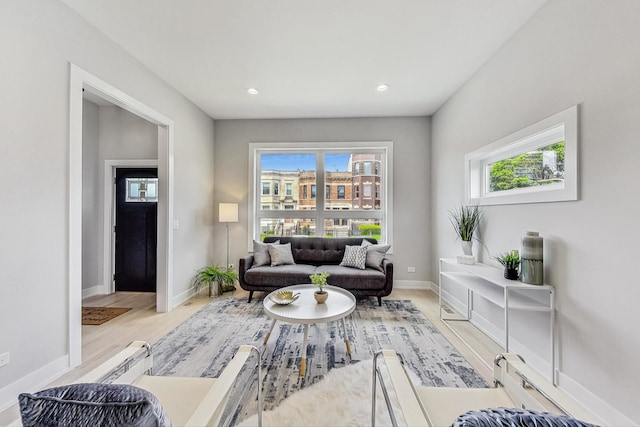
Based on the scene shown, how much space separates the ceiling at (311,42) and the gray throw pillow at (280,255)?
2151 mm

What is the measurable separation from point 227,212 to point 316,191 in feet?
5.00

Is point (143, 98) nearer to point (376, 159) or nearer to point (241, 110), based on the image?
point (241, 110)

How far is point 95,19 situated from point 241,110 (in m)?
2.07

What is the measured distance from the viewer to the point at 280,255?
3881 mm

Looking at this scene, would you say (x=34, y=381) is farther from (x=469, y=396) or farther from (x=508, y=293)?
(x=508, y=293)

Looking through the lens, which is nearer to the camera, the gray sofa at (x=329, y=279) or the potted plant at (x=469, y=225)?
the potted plant at (x=469, y=225)

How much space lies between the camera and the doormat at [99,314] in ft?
9.93

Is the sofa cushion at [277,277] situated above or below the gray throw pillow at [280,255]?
below

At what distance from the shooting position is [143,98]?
296 cm

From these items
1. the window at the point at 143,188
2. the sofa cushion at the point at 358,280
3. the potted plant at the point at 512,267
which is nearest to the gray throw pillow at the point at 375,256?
the sofa cushion at the point at 358,280

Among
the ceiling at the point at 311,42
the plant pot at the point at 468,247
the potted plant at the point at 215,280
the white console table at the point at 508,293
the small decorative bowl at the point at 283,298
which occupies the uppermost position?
the ceiling at the point at 311,42

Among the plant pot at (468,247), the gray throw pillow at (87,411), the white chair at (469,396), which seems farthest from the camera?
the plant pot at (468,247)

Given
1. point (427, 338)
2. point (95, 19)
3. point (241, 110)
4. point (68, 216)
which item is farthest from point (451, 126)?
point (68, 216)

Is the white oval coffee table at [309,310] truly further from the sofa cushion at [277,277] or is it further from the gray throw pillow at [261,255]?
the gray throw pillow at [261,255]
